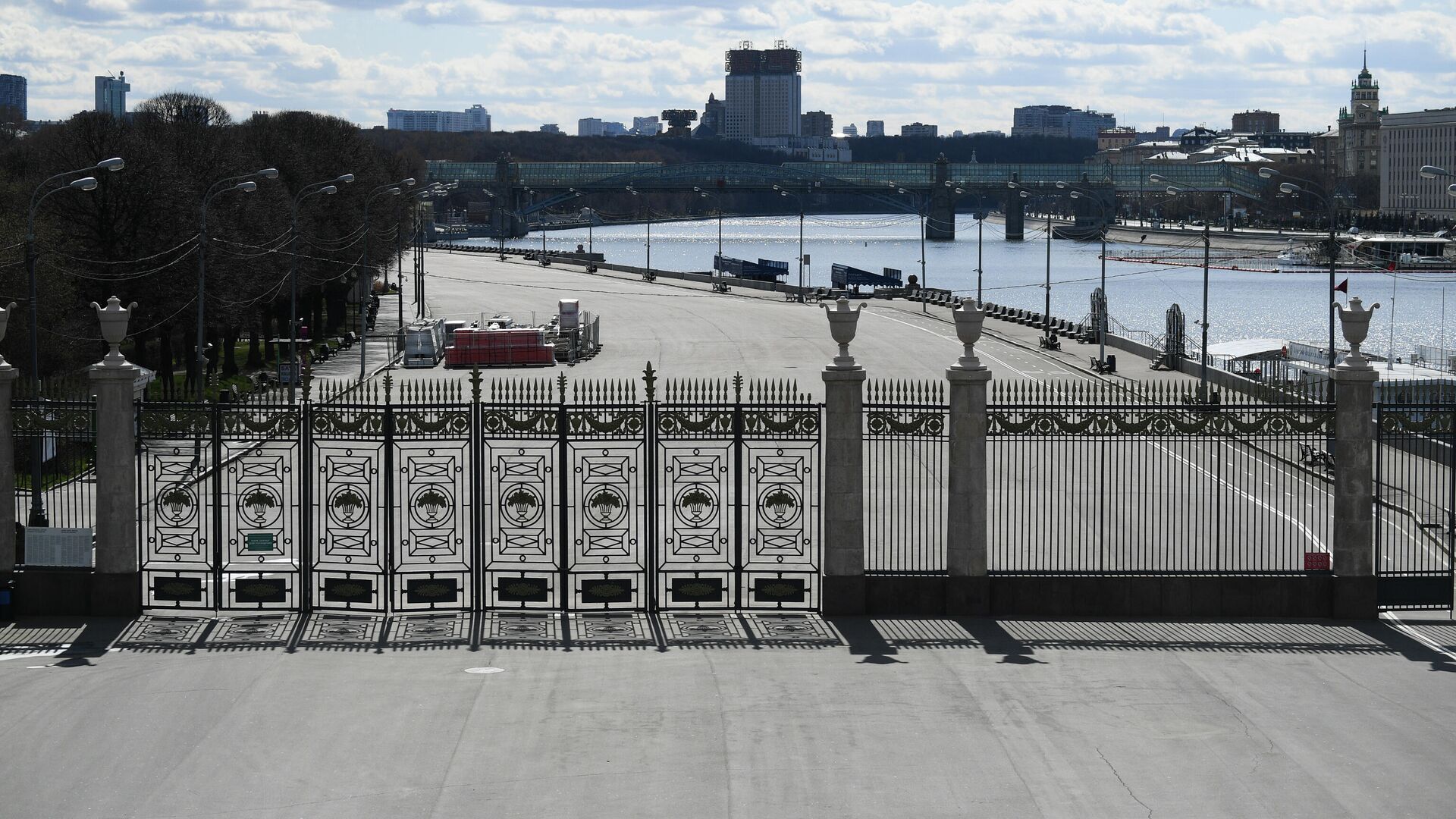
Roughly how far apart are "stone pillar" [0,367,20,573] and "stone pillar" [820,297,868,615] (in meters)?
10.2

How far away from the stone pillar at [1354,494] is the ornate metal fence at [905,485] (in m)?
4.95

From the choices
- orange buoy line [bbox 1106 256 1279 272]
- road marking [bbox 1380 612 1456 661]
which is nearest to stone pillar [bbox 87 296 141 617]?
road marking [bbox 1380 612 1456 661]

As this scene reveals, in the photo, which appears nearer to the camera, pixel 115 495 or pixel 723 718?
pixel 723 718

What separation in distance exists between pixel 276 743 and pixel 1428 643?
13.5 metres

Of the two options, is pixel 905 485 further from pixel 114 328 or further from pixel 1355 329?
pixel 114 328

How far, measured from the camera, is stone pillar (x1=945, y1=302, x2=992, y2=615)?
2098 centimetres

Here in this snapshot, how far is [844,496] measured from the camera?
68.8 ft

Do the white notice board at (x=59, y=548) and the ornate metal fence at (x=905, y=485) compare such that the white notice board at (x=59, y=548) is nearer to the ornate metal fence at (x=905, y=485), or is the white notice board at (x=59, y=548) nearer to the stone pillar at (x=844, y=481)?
the stone pillar at (x=844, y=481)

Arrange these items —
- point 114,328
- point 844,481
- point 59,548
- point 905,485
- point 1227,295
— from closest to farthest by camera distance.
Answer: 1. point 114,328
2. point 844,481
3. point 59,548
4. point 905,485
5. point 1227,295

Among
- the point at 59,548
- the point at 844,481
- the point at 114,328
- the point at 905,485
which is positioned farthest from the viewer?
the point at 905,485

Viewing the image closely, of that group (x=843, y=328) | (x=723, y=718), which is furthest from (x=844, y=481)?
(x=723, y=718)

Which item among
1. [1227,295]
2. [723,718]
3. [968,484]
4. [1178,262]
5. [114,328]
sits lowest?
[723,718]

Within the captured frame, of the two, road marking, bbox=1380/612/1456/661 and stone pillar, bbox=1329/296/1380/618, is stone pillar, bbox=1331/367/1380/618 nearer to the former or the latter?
stone pillar, bbox=1329/296/1380/618

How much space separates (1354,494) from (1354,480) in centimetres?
19
